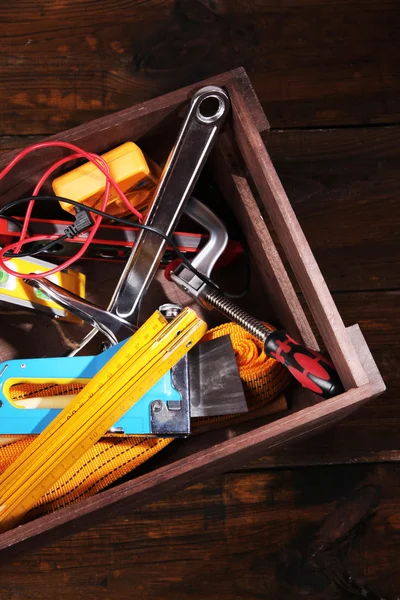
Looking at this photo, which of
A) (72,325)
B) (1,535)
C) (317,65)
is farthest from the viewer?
(317,65)

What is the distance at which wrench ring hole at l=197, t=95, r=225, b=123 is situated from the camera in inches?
28.1

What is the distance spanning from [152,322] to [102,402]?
9 centimetres

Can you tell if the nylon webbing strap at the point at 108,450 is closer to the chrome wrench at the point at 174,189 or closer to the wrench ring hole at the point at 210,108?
the chrome wrench at the point at 174,189

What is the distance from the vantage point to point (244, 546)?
2.81ft

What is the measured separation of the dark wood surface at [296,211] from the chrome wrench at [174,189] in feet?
0.69

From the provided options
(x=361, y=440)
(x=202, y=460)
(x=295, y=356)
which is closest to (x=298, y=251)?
(x=295, y=356)

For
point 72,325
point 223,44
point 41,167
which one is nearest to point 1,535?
point 72,325

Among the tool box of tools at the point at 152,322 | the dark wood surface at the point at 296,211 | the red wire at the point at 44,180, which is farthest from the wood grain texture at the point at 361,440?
the red wire at the point at 44,180

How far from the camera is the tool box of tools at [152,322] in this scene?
65cm

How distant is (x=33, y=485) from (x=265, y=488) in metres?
0.31

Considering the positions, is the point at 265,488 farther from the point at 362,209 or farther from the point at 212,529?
the point at 362,209

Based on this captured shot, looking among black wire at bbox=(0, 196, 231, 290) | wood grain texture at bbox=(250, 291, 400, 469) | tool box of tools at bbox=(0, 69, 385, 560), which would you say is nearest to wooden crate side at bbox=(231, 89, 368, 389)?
tool box of tools at bbox=(0, 69, 385, 560)

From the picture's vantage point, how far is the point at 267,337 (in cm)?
70

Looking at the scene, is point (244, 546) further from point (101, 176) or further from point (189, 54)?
point (189, 54)
